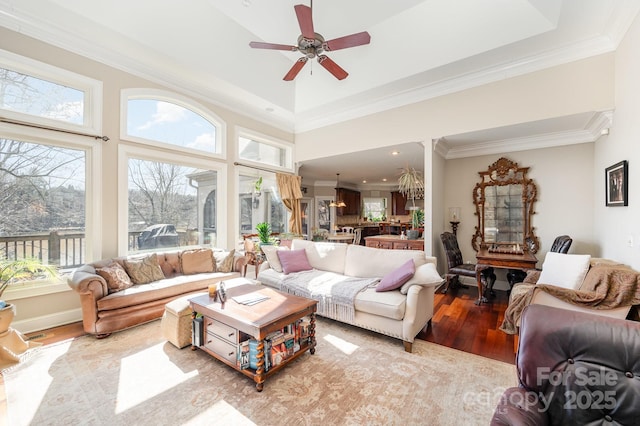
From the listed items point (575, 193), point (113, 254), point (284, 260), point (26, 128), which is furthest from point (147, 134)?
point (575, 193)

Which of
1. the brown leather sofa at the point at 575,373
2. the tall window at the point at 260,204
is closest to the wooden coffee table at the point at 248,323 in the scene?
the brown leather sofa at the point at 575,373

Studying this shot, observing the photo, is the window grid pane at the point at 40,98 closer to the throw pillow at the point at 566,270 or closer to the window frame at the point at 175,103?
the window frame at the point at 175,103

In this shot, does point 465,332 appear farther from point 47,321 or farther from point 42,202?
point 42,202

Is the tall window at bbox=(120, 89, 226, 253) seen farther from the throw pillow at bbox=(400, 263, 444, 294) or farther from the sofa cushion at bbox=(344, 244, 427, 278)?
the throw pillow at bbox=(400, 263, 444, 294)

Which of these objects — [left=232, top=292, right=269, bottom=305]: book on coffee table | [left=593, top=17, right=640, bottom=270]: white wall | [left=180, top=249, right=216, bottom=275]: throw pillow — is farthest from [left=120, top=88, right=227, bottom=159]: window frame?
[left=593, top=17, right=640, bottom=270]: white wall

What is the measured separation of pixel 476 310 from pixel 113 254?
522 cm

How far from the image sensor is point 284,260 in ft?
13.0

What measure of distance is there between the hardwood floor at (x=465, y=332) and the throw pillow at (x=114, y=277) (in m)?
0.59

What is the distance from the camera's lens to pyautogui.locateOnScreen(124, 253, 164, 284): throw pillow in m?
3.45

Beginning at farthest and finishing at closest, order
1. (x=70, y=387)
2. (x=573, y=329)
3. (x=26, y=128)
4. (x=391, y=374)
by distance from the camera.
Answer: (x=26, y=128) < (x=391, y=374) < (x=70, y=387) < (x=573, y=329)

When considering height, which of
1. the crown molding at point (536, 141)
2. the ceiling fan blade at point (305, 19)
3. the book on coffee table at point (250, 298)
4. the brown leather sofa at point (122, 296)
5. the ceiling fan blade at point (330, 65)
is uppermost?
the ceiling fan blade at point (305, 19)

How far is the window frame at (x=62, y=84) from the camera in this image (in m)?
2.94

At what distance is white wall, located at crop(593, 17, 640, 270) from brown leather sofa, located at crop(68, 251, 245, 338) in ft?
16.3

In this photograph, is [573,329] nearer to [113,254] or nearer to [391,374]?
[391,374]
